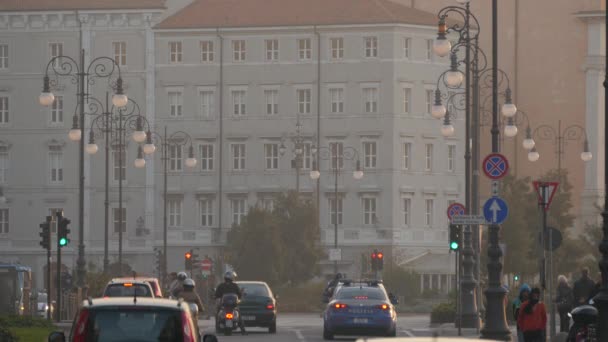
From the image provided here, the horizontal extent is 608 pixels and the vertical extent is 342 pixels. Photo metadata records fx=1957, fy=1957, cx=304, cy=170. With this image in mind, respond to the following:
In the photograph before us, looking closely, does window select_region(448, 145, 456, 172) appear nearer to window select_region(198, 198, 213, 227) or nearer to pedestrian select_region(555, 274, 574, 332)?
window select_region(198, 198, 213, 227)

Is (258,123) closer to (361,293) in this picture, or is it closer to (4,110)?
(4,110)

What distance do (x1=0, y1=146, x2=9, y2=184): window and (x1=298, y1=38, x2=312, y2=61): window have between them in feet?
64.1

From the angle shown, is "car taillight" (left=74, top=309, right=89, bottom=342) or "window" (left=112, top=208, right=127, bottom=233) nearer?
"car taillight" (left=74, top=309, right=89, bottom=342)

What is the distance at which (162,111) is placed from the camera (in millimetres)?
122438

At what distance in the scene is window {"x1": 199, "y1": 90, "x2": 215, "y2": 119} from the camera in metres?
122

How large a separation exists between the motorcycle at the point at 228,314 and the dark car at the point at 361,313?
2456 millimetres

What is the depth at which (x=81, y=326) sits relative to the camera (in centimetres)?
1833

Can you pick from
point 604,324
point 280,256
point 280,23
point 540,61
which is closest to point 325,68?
point 280,23

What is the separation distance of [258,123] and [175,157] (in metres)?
5.61

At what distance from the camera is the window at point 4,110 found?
12381 centimetres

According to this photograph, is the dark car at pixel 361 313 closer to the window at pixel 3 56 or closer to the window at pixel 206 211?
the window at pixel 206 211

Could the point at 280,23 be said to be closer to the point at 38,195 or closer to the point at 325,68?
the point at 325,68

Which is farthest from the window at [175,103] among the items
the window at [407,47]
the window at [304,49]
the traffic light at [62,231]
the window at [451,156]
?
the traffic light at [62,231]

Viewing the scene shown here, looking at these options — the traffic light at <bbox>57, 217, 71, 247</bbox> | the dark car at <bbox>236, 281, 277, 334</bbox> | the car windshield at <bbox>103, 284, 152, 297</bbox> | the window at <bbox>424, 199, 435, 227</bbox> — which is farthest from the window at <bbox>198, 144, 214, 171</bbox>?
the car windshield at <bbox>103, 284, 152, 297</bbox>
